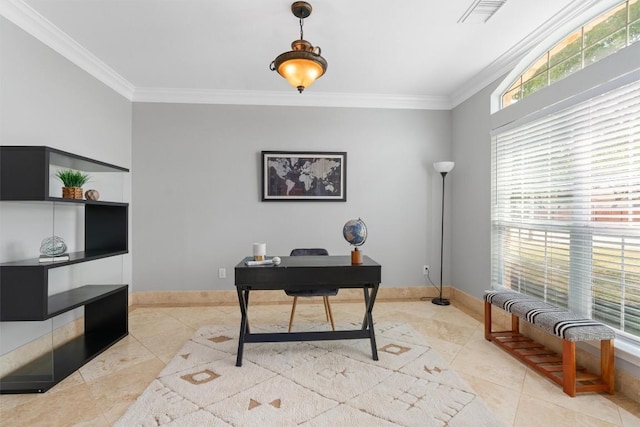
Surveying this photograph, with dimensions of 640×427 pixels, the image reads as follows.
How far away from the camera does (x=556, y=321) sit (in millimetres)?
2119

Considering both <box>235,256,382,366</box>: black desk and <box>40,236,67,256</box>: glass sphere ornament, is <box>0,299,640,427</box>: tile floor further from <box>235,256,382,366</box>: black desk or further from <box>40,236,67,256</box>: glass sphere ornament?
<box>40,236,67,256</box>: glass sphere ornament

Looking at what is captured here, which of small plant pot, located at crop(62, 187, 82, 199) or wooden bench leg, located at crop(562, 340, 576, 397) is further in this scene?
small plant pot, located at crop(62, 187, 82, 199)

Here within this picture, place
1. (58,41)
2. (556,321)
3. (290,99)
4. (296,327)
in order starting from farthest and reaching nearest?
(290,99)
(296,327)
(58,41)
(556,321)

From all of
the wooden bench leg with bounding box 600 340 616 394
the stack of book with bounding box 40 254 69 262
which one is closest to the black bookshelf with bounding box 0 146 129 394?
the stack of book with bounding box 40 254 69 262

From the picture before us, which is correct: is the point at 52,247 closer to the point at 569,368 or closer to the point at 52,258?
the point at 52,258

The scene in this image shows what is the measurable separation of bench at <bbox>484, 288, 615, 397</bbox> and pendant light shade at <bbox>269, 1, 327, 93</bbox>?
2.39 m

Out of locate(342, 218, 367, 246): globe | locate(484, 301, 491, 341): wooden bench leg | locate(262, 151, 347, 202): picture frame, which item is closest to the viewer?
locate(342, 218, 367, 246): globe

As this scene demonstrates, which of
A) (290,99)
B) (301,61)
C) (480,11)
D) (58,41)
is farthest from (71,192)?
(480,11)

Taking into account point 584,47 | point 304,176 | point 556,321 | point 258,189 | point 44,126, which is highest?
point 584,47

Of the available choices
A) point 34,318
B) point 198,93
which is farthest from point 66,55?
point 34,318

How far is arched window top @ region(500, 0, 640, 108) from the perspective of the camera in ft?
7.03

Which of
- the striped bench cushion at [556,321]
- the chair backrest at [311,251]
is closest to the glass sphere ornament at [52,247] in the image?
the chair backrest at [311,251]

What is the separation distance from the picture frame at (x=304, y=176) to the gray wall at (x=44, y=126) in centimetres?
181

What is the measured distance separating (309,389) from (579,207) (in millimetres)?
2410
